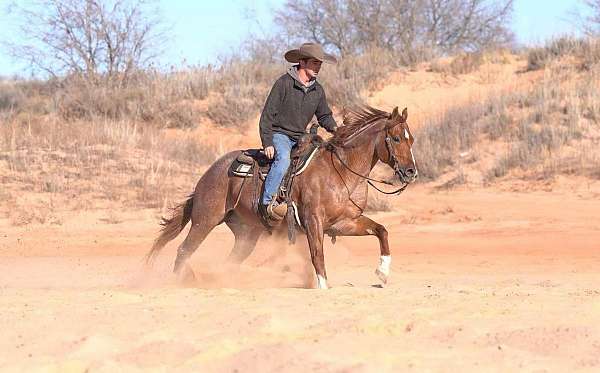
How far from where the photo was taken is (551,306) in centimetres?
812

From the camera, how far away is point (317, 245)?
10.3 meters

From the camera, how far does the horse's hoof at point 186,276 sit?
11413mm

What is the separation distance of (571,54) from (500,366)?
20.0 metres

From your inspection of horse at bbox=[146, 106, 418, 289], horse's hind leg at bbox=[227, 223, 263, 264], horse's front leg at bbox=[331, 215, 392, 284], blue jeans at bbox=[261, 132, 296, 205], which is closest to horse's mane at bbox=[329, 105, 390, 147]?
horse at bbox=[146, 106, 418, 289]

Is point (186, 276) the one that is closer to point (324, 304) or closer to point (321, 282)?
point (321, 282)

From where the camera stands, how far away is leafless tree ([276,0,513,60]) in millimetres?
34312

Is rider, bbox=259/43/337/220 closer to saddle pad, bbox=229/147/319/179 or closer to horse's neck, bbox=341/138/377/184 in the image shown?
saddle pad, bbox=229/147/319/179

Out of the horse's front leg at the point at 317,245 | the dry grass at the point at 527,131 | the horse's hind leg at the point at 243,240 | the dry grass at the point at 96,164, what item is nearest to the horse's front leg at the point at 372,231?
the horse's front leg at the point at 317,245

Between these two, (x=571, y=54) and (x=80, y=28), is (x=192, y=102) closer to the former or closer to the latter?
(x=80, y=28)

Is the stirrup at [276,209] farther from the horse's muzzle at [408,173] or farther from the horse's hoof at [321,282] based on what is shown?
the horse's muzzle at [408,173]

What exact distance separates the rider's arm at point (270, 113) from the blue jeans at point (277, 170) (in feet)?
0.32

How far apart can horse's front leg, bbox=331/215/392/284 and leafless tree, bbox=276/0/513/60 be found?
74.5 feet

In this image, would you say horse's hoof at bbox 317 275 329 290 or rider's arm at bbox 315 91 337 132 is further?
rider's arm at bbox 315 91 337 132

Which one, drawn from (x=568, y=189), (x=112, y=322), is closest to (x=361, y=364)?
(x=112, y=322)
